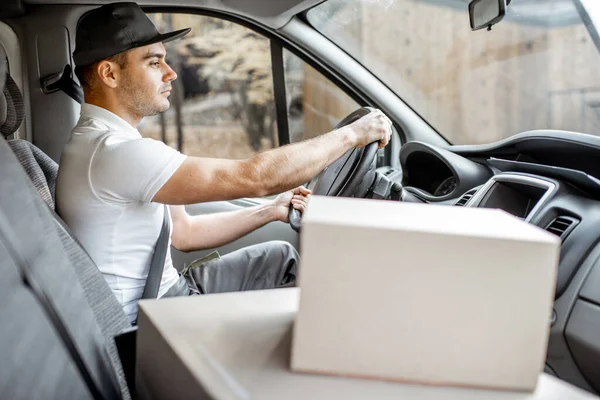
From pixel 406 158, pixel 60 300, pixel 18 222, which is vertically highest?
pixel 18 222

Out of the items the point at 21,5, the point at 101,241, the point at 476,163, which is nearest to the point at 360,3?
the point at 476,163

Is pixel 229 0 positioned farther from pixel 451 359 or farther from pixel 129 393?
pixel 451 359

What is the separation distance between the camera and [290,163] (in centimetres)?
164

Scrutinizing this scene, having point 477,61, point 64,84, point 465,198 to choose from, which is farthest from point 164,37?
point 477,61

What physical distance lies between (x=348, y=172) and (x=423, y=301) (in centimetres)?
138

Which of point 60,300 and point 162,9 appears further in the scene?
point 162,9

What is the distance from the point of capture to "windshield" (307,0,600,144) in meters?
2.79

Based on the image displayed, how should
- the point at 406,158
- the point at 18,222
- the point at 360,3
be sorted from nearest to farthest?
the point at 18,222
the point at 406,158
the point at 360,3

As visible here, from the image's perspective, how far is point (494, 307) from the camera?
0.69 meters

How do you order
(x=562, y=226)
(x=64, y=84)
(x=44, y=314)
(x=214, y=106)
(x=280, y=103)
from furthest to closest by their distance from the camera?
(x=214, y=106)
(x=280, y=103)
(x=64, y=84)
(x=562, y=226)
(x=44, y=314)

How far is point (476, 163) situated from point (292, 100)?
50.5 inches

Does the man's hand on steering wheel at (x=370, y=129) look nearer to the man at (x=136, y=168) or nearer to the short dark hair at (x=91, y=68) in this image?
the man at (x=136, y=168)

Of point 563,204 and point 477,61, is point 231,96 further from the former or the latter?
point 563,204

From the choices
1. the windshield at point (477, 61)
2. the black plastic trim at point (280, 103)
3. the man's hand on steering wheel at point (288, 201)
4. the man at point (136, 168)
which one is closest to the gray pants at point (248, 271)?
the man at point (136, 168)
